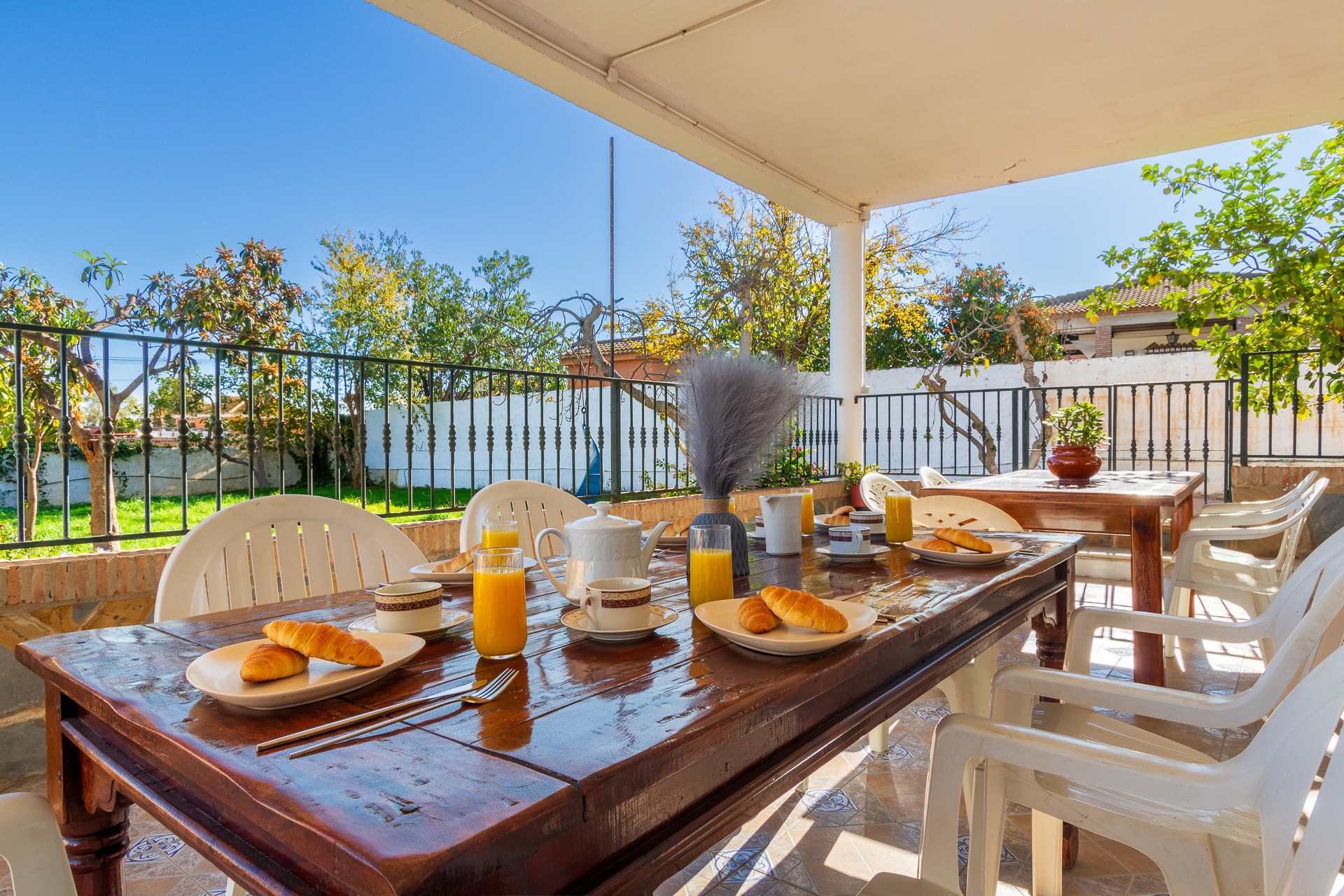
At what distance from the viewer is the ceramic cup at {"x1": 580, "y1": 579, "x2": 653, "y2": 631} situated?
939 mm

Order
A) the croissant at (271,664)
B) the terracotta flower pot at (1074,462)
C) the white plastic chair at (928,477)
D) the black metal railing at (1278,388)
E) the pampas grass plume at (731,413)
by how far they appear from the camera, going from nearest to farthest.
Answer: the croissant at (271,664)
the pampas grass plume at (731,413)
the terracotta flower pot at (1074,462)
the white plastic chair at (928,477)
the black metal railing at (1278,388)

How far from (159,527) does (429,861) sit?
23.3ft

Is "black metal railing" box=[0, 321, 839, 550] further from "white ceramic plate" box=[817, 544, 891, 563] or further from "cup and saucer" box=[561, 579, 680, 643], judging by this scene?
"cup and saucer" box=[561, 579, 680, 643]

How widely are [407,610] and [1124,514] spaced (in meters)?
2.59

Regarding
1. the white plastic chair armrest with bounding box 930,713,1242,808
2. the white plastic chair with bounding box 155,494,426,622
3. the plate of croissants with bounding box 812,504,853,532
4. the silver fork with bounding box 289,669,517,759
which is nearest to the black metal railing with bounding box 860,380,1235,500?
the plate of croissants with bounding box 812,504,853,532

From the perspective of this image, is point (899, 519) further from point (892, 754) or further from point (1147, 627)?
point (892, 754)

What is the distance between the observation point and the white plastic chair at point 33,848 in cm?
70

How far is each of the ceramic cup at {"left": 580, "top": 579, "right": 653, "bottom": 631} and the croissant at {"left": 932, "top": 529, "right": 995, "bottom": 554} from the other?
90 centimetres

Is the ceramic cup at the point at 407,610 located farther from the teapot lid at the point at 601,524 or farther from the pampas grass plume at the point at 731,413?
the pampas grass plume at the point at 731,413

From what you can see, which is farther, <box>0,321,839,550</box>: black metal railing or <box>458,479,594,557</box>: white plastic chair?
<box>0,321,839,550</box>: black metal railing

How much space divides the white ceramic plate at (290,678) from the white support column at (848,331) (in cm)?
508

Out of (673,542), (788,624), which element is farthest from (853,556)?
(788,624)

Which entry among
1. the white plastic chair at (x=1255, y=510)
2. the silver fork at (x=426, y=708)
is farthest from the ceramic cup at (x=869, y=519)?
the white plastic chair at (x=1255, y=510)

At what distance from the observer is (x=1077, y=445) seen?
3389 millimetres
